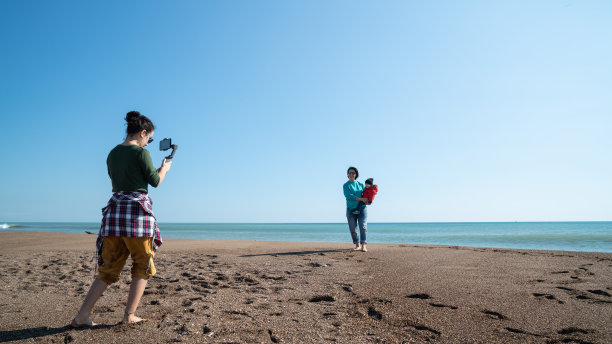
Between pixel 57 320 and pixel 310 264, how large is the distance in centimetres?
343

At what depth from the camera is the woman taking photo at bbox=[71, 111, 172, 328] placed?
2.30 m

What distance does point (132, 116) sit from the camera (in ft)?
8.48

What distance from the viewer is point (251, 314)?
260 cm

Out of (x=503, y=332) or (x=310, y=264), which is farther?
(x=310, y=264)

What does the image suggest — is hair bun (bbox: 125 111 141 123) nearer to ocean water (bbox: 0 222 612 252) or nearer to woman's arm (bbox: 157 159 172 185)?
woman's arm (bbox: 157 159 172 185)

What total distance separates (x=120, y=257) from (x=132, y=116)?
1136mm

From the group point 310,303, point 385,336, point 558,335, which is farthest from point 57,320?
point 558,335

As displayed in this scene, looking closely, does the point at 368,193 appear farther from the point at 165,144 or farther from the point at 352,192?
the point at 165,144

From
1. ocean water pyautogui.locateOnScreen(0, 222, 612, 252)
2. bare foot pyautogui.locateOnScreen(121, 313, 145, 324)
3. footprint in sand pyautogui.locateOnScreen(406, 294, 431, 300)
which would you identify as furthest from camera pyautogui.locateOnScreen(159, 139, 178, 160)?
ocean water pyautogui.locateOnScreen(0, 222, 612, 252)

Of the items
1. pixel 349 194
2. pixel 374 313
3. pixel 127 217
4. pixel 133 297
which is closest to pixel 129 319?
pixel 133 297

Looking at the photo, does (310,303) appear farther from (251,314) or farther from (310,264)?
(310,264)

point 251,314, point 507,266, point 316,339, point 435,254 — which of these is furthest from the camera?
point 435,254

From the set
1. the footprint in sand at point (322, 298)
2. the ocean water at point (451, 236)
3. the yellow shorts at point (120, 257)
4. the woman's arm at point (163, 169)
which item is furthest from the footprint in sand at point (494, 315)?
the ocean water at point (451, 236)

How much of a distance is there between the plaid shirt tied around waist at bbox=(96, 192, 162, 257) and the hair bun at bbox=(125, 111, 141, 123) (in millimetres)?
620
